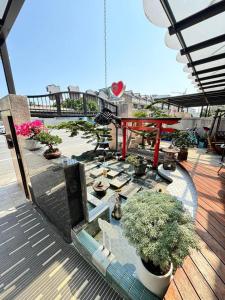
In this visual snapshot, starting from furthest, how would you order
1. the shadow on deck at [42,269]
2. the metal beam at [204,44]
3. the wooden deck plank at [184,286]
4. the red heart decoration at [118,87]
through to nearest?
the red heart decoration at [118,87]
the metal beam at [204,44]
the shadow on deck at [42,269]
the wooden deck plank at [184,286]

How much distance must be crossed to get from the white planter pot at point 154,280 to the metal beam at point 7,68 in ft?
13.3

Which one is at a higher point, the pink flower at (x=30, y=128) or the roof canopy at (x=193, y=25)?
the roof canopy at (x=193, y=25)

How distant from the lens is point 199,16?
186 centimetres

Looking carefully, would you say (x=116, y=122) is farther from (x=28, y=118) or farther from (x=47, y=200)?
(x=47, y=200)

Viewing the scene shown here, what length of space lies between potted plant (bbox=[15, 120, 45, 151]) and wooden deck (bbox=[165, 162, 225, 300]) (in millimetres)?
2696

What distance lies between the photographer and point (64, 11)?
334cm

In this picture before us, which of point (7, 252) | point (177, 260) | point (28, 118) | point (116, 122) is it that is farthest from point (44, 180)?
point (116, 122)

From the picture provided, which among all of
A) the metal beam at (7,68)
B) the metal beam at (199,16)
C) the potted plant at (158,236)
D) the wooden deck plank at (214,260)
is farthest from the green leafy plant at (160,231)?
the metal beam at (7,68)

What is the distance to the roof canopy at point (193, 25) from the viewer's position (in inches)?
68.9


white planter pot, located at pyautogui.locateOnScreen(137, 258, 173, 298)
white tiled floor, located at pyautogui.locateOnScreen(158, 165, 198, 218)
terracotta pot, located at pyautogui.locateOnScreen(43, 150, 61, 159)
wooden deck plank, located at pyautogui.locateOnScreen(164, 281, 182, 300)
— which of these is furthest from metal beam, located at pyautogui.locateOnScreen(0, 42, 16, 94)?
white tiled floor, located at pyautogui.locateOnScreen(158, 165, 198, 218)

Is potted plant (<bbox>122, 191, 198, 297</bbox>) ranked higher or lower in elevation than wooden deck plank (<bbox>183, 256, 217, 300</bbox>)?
higher

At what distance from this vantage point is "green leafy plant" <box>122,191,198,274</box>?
1.05 metres

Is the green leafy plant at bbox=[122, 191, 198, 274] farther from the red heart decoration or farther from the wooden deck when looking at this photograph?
the red heart decoration

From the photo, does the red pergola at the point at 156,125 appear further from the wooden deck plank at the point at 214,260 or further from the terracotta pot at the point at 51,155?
the terracotta pot at the point at 51,155
